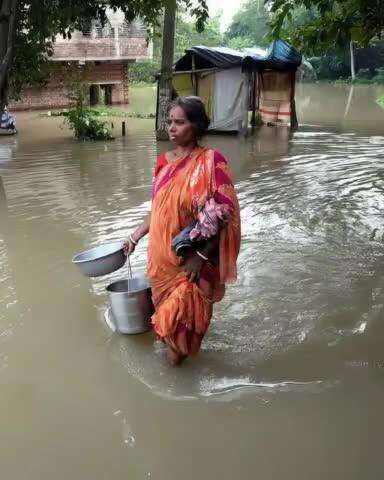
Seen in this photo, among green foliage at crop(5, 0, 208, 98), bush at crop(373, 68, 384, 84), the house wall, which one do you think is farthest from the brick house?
bush at crop(373, 68, 384, 84)

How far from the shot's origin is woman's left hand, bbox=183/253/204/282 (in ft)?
9.33

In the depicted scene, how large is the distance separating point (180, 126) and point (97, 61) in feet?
69.2

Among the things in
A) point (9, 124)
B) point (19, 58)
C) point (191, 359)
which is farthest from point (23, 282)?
point (9, 124)

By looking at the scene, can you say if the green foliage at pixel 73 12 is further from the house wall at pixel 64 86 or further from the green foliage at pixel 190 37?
the green foliage at pixel 190 37

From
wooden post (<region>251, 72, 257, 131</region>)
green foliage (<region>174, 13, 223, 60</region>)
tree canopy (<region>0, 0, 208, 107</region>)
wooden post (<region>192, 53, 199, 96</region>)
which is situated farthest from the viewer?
green foliage (<region>174, 13, 223, 60</region>)

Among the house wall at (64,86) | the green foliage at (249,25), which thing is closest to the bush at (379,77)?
the green foliage at (249,25)

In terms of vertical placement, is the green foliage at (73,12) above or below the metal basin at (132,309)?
above

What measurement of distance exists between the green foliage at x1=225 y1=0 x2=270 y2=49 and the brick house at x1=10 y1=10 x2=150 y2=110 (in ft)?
96.7

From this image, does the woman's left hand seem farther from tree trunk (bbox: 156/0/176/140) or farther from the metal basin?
tree trunk (bbox: 156/0/176/140)

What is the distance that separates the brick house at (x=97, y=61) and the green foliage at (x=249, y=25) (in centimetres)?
2947

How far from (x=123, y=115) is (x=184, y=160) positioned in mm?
17468

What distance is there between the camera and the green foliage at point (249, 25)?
168 ft

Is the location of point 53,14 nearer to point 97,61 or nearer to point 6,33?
point 6,33

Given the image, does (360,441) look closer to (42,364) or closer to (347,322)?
(347,322)
